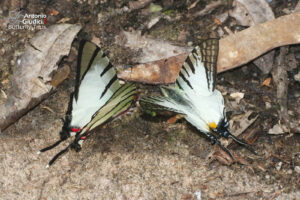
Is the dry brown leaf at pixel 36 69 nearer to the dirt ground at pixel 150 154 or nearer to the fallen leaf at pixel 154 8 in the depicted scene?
the dirt ground at pixel 150 154

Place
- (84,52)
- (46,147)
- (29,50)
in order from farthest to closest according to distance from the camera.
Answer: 1. (29,50)
2. (46,147)
3. (84,52)

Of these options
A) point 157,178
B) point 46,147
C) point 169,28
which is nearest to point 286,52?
point 169,28

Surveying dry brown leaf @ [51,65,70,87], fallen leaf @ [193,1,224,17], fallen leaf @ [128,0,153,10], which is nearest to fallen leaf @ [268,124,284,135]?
fallen leaf @ [193,1,224,17]

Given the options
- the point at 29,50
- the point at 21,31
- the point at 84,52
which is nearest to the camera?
the point at 84,52

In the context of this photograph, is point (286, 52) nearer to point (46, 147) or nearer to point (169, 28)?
point (169, 28)

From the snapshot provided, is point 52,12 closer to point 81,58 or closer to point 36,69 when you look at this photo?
point 36,69

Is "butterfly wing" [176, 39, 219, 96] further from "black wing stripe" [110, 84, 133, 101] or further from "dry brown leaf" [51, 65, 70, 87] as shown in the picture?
"dry brown leaf" [51, 65, 70, 87]
